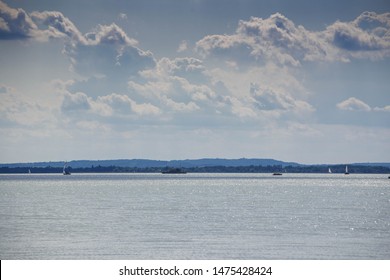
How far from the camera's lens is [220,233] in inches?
2383

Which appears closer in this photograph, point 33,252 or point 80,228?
point 33,252

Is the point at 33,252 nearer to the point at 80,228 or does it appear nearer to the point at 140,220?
the point at 80,228

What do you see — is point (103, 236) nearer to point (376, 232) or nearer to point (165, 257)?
point (165, 257)

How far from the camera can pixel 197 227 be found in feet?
214

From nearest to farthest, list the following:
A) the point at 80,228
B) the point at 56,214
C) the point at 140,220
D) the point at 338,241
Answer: the point at 338,241, the point at 80,228, the point at 140,220, the point at 56,214

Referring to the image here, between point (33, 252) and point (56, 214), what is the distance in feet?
104

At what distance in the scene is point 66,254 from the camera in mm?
48875
